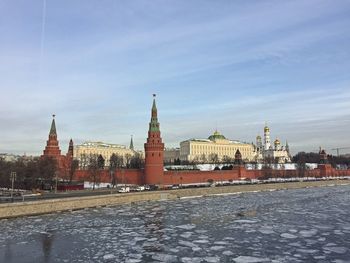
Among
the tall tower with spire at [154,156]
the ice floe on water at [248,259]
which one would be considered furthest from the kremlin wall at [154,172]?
the ice floe on water at [248,259]

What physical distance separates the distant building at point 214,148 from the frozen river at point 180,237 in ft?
320

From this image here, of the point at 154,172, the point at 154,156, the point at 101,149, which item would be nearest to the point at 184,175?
the point at 154,172

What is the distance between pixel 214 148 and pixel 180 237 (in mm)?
117900

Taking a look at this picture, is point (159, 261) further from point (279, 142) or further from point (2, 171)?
point (279, 142)

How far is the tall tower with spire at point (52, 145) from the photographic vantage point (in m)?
67.9

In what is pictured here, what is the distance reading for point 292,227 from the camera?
2538 centimetres

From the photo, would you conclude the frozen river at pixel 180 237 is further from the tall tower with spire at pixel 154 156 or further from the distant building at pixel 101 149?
the distant building at pixel 101 149

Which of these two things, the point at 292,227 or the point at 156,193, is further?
the point at 156,193

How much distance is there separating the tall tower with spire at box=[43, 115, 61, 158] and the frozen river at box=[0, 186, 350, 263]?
35.8 m

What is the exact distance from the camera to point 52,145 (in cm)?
6850

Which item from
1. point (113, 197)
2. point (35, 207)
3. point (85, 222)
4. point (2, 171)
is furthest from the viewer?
point (2, 171)

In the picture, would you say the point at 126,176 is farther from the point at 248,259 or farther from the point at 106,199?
the point at 248,259

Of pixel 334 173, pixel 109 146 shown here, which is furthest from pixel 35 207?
pixel 109 146

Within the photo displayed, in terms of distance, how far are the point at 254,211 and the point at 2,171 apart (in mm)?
34158
